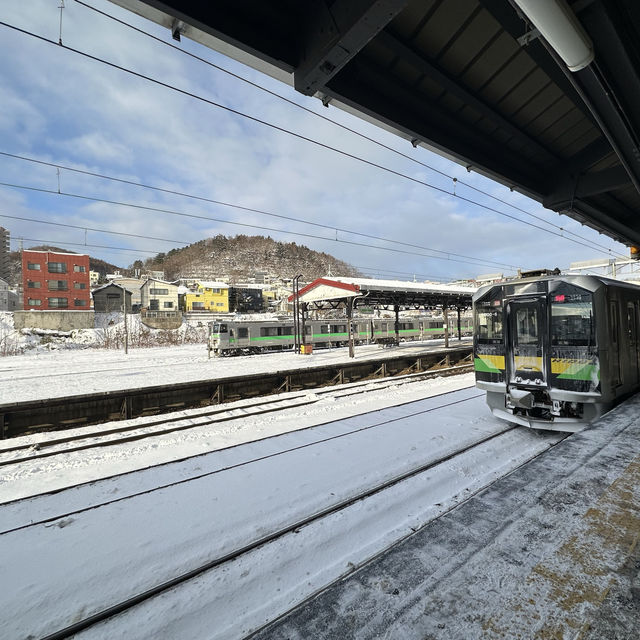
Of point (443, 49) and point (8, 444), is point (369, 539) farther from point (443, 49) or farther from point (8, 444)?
point (8, 444)

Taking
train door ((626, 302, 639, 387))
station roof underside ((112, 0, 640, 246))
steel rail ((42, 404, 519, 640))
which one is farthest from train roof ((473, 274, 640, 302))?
steel rail ((42, 404, 519, 640))

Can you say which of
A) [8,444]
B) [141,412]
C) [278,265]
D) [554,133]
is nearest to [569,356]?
[554,133]

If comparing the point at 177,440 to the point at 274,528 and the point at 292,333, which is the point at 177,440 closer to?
the point at 274,528

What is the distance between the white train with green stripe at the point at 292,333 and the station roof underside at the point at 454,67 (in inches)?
878

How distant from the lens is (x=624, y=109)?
377cm

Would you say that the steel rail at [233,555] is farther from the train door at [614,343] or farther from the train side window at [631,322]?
the train side window at [631,322]

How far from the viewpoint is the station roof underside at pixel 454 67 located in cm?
298

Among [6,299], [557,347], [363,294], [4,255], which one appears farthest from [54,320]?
[4,255]

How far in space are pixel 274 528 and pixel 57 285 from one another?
52.3m

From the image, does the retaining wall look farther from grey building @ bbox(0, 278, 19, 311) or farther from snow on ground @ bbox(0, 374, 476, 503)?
snow on ground @ bbox(0, 374, 476, 503)

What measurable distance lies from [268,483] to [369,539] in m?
1.83

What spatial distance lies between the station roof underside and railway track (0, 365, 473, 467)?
24.1 feet

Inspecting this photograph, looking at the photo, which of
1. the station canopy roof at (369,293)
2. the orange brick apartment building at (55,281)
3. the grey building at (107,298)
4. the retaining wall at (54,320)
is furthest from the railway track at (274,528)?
the grey building at (107,298)

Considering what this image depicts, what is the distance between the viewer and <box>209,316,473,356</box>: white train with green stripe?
89.9 feet
